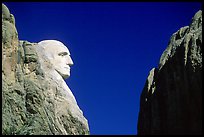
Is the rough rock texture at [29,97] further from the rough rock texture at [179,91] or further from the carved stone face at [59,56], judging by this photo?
the rough rock texture at [179,91]

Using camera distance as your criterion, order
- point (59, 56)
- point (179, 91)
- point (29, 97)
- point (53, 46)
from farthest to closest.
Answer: point (53, 46), point (59, 56), point (29, 97), point (179, 91)

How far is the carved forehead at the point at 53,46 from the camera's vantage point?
31562 millimetres

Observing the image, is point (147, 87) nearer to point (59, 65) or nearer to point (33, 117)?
point (33, 117)

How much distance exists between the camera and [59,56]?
3158cm

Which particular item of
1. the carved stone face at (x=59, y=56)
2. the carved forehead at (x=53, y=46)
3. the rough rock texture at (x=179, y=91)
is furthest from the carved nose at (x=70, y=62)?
the rough rock texture at (x=179, y=91)

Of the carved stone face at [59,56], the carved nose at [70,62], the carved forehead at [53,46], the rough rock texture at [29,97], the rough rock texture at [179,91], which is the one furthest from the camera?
the carved nose at [70,62]

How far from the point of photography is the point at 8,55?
22969 mm

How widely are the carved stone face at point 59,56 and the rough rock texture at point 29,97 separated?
230 centimetres

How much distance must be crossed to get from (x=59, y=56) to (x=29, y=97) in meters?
8.22

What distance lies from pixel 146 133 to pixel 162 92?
2.32 meters

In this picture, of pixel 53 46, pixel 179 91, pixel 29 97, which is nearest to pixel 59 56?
pixel 53 46

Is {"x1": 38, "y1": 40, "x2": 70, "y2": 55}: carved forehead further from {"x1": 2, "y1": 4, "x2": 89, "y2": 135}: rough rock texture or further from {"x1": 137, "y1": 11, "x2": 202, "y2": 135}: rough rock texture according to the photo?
{"x1": 137, "y1": 11, "x2": 202, "y2": 135}: rough rock texture

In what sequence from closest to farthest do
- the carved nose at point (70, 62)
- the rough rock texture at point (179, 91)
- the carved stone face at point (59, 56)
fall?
1. the rough rock texture at point (179, 91)
2. the carved stone face at point (59, 56)
3. the carved nose at point (70, 62)

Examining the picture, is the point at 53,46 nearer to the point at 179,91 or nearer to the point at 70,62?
the point at 70,62
